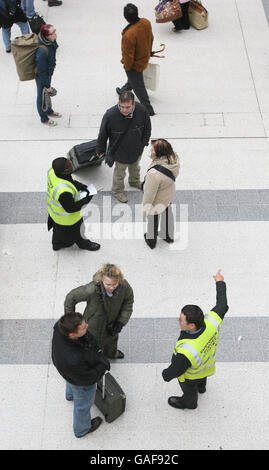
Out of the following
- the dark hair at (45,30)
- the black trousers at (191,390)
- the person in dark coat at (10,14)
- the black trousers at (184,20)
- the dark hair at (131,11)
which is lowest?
the black trousers at (191,390)

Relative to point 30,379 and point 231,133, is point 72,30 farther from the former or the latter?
point 30,379

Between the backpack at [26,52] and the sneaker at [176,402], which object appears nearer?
the sneaker at [176,402]

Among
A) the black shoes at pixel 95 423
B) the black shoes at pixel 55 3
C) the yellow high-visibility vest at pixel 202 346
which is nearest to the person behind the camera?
the yellow high-visibility vest at pixel 202 346

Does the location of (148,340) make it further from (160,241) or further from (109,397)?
(160,241)

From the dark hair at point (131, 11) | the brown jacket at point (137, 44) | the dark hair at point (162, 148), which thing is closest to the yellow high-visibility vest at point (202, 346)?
the dark hair at point (162, 148)

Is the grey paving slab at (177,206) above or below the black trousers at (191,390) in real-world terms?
above

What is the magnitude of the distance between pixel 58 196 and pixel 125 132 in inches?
50.7

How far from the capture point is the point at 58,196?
229 inches

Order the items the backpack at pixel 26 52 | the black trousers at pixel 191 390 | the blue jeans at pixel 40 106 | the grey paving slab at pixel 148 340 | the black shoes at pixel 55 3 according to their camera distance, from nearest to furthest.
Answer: the black trousers at pixel 191 390 → the grey paving slab at pixel 148 340 → the backpack at pixel 26 52 → the blue jeans at pixel 40 106 → the black shoes at pixel 55 3

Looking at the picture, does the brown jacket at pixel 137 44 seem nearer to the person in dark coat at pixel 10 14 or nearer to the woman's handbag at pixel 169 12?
the woman's handbag at pixel 169 12

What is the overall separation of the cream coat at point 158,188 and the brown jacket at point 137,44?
7.57 ft

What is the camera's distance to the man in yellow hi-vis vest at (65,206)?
575 cm
